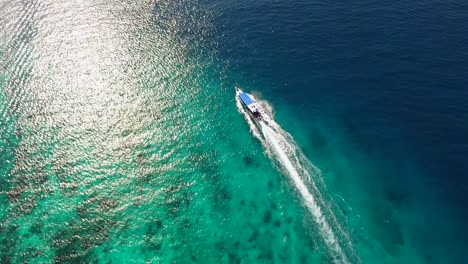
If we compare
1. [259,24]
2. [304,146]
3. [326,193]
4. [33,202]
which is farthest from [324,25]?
[33,202]

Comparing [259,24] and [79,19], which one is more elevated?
[79,19]

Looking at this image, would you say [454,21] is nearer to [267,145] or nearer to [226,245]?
[267,145]

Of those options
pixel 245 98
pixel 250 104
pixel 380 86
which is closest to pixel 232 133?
pixel 250 104

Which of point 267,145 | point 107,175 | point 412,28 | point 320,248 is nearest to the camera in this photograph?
point 320,248

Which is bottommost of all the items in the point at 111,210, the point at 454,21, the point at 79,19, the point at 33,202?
the point at 454,21

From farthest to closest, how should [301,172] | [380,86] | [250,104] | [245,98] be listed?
1. [380,86]
2. [245,98]
3. [250,104]
4. [301,172]

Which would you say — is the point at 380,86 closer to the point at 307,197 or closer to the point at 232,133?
the point at 307,197

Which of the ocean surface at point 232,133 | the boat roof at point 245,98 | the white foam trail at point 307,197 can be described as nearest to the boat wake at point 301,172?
the white foam trail at point 307,197

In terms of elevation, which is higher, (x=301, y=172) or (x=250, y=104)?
(x=250, y=104)
